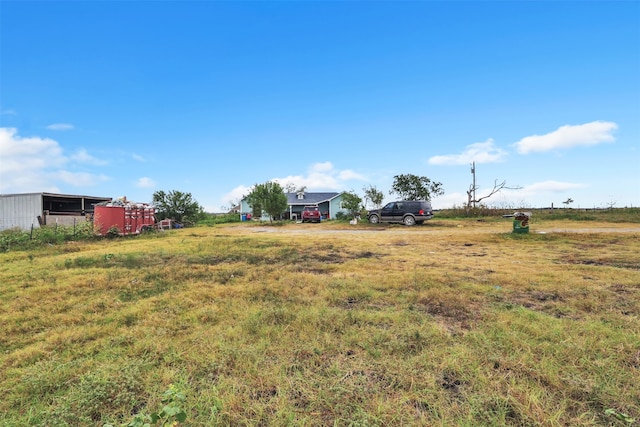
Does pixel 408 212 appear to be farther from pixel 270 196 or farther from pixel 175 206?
pixel 175 206

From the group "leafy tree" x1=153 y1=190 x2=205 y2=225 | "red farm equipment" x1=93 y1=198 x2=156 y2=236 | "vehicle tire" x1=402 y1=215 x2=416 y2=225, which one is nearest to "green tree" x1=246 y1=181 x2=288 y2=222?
"leafy tree" x1=153 y1=190 x2=205 y2=225

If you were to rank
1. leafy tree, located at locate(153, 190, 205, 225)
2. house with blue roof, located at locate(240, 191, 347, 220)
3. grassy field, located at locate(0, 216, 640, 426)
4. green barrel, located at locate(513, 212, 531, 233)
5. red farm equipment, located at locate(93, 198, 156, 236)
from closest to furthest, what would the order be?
grassy field, located at locate(0, 216, 640, 426) → green barrel, located at locate(513, 212, 531, 233) → red farm equipment, located at locate(93, 198, 156, 236) → leafy tree, located at locate(153, 190, 205, 225) → house with blue roof, located at locate(240, 191, 347, 220)

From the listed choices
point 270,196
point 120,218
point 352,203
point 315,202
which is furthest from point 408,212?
point 315,202

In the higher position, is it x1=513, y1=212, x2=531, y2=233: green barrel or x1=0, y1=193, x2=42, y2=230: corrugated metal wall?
x1=0, y1=193, x2=42, y2=230: corrugated metal wall

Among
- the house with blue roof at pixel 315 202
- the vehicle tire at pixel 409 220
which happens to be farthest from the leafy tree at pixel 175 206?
the vehicle tire at pixel 409 220

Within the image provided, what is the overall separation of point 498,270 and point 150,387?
553 centimetres

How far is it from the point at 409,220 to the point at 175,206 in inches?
782

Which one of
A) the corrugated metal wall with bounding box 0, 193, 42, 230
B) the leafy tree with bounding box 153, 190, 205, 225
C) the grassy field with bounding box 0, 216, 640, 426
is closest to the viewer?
the grassy field with bounding box 0, 216, 640, 426

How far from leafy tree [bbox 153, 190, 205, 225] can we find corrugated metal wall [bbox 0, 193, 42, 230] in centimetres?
760

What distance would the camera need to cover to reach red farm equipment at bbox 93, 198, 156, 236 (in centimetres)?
1369

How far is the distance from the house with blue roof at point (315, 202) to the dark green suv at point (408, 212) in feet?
57.6

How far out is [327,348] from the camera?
2.48 metres

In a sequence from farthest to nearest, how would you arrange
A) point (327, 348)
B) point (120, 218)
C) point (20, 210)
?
point (20, 210) → point (120, 218) → point (327, 348)

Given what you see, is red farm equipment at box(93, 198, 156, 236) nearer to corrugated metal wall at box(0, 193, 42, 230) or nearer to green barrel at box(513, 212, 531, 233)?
corrugated metal wall at box(0, 193, 42, 230)
